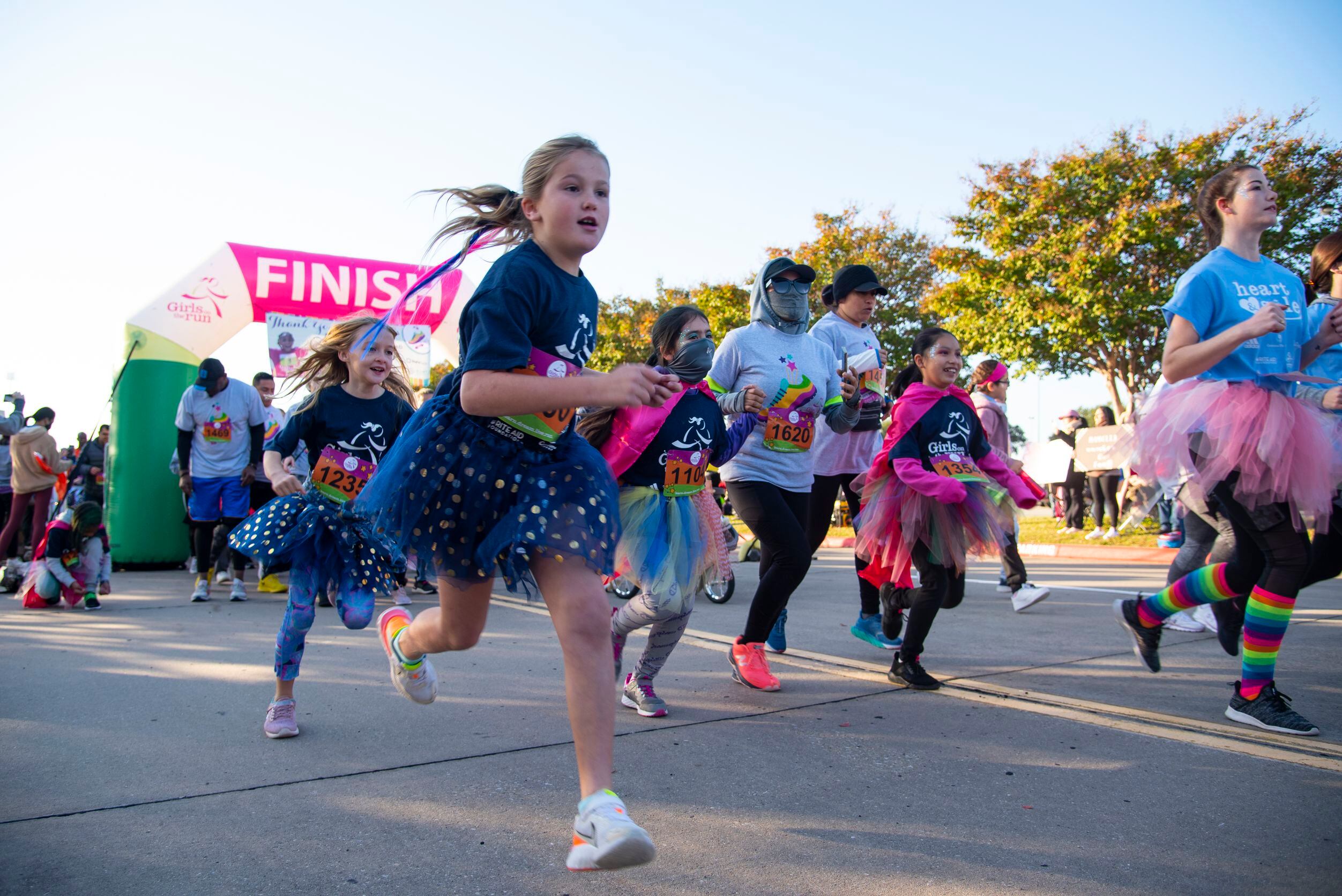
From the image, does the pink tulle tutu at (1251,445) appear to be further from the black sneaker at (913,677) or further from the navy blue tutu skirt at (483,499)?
the navy blue tutu skirt at (483,499)

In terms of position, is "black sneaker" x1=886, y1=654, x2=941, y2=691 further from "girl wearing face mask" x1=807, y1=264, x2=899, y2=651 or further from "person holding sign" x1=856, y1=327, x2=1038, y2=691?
"girl wearing face mask" x1=807, y1=264, x2=899, y2=651

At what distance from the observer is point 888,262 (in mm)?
27172

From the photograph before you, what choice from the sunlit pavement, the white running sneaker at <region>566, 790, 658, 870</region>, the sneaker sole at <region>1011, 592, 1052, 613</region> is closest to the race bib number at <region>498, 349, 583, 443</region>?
the sunlit pavement

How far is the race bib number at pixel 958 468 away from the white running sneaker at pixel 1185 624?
6.84 feet

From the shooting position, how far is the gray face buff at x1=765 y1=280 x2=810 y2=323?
4656 millimetres

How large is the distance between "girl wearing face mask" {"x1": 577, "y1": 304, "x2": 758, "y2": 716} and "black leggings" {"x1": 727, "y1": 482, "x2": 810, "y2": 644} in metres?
0.23

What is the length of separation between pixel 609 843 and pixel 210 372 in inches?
297

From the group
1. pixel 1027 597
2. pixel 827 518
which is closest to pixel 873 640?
pixel 827 518

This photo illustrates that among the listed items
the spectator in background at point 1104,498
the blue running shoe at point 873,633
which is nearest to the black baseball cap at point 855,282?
the blue running shoe at point 873,633

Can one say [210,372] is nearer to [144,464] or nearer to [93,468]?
[144,464]

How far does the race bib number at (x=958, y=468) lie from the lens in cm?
448

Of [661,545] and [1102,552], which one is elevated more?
[661,545]

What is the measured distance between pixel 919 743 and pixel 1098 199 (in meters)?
16.2

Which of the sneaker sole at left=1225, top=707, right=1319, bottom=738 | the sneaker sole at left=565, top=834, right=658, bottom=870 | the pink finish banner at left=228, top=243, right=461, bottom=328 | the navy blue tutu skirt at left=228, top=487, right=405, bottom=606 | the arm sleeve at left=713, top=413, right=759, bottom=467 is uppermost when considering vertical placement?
the pink finish banner at left=228, top=243, right=461, bottom=328
